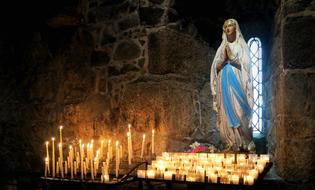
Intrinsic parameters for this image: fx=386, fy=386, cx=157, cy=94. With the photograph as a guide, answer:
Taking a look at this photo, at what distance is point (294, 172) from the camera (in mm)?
4090

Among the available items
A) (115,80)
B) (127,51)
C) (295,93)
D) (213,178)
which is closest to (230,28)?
(295,93)

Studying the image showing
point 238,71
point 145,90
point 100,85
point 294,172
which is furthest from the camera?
point 100,85

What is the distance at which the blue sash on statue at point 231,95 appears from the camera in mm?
4691

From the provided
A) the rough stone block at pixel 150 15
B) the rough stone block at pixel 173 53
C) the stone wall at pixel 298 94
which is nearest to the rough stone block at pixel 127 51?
the rough stone block at pixel 173 53

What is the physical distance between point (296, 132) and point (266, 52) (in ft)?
5.70

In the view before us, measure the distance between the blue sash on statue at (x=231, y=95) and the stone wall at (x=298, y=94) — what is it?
56cm

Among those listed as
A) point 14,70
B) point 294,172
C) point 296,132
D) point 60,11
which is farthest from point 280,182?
point 14,70

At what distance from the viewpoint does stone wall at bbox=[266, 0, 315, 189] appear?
4070 millimetres

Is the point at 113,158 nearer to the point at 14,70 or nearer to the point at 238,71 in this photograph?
the point at 238,71

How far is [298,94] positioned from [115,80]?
242 centimetres

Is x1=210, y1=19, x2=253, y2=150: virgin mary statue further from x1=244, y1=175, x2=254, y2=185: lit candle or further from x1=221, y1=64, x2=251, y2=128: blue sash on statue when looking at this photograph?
x1=244, y1=175, x2=254, y2=185: lit candle

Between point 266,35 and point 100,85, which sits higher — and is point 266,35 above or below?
above

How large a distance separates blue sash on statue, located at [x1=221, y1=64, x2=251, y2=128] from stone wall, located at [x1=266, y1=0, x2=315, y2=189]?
0.56 m

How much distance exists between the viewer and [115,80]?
210 inches
